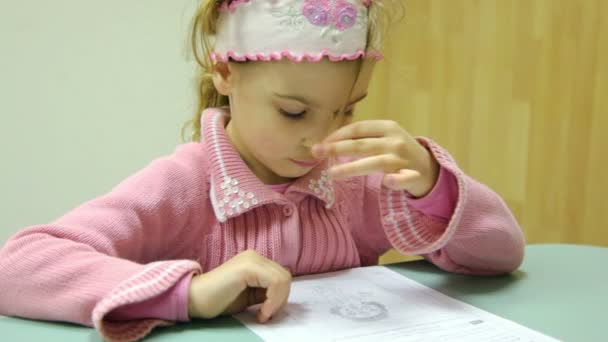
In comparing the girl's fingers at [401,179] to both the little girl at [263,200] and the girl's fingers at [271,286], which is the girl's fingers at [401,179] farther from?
the girl's fingers at [271,286]

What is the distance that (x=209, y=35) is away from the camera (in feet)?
2.62

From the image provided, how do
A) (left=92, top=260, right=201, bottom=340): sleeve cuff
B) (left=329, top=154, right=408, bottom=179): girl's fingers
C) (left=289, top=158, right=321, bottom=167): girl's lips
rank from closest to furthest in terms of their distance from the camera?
1. (left=92, top=260, right=201, bottom=340): sleeve cuff
2. (left=329, top=154, right=408, bottom=179): girl's fingers
3. (left=289, top=158, right=321, bottom=167): girl's lips

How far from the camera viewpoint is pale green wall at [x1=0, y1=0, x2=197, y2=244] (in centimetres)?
125

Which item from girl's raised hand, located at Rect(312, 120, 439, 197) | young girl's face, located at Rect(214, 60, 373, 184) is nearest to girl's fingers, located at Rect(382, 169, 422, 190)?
girl's raised hand, located at Rect(312, 120, 439, 197)

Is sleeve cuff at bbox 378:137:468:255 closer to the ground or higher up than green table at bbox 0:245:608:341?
higher up

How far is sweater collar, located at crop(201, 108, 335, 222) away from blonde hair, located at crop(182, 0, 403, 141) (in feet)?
0.27

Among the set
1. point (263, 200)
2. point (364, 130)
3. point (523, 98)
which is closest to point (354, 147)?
point (364, 130)

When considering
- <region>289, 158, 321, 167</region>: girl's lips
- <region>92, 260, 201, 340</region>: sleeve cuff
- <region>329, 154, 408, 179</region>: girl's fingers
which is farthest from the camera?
<region>289, 158, 321, 167</region>: girl's lips

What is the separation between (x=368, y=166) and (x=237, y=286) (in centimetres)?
18

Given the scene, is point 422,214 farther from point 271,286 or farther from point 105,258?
point 105,258

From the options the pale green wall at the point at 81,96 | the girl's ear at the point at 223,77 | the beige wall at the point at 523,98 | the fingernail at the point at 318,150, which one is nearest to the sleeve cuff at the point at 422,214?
the fingernail at the point at 318,150

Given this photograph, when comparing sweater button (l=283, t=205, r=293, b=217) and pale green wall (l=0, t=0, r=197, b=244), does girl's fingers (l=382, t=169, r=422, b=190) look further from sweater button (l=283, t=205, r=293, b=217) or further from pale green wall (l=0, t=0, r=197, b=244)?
pale green wall (l=0, t=0, r=197, b=244)

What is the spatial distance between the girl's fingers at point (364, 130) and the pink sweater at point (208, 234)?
8 centimetres

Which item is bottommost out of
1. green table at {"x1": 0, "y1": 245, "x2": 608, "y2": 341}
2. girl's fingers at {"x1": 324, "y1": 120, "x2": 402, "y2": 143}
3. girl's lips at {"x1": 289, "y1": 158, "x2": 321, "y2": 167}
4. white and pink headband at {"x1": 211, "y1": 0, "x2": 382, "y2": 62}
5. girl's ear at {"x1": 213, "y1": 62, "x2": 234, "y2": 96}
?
green table at {"x1": 0, "y1": 245, "x2": 608, "y2": 341}
